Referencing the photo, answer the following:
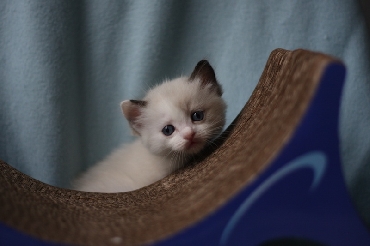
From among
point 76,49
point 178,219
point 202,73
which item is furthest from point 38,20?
point 178,219

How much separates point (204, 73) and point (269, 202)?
777 millimetres

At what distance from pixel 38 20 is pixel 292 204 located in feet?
4.83

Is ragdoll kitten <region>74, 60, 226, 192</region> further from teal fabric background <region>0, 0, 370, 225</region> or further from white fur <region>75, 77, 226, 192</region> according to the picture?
teal fabric background <region>0, 0, 370, 225</region>

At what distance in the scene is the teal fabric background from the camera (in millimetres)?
1848

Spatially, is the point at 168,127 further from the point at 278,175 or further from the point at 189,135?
the point at 278,175

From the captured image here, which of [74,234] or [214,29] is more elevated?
[214,29]

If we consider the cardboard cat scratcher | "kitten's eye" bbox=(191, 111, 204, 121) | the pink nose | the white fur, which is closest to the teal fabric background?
the white fur

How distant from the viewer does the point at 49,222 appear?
98 centimetres

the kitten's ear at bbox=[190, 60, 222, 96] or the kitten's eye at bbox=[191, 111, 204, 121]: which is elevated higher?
the kitten's ear at bbox=[190, 60, 222, 96]

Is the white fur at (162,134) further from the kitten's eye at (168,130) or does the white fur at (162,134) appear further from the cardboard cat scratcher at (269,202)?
the cardboard cat scratcher at (269,202)

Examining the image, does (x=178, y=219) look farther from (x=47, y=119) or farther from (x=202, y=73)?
(x=47, y=119)

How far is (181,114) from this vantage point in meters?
1.52

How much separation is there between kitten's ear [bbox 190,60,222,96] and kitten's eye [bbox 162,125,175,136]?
0.74ft

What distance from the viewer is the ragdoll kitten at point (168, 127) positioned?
4.99 feet
